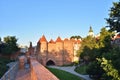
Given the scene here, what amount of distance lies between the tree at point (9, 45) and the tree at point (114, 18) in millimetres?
67790

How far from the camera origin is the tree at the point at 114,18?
26.3 m

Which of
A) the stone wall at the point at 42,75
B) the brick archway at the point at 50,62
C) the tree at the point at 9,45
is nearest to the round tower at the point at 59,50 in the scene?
the brick archway at the point at 50,62

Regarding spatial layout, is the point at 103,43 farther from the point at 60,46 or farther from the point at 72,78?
the point at 60,46

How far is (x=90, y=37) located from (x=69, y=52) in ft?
82.6

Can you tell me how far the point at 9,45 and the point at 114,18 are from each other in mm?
70878

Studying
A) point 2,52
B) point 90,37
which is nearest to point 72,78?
point 90,37

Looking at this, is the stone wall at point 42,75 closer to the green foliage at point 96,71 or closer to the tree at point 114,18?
the tree at point 114,18

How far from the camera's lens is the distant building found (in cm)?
8288

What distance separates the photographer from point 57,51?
84.1m

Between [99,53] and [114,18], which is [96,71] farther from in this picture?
[114,18]

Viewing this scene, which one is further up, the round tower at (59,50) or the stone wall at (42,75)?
the round tower at (59,50)

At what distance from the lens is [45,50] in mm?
83188

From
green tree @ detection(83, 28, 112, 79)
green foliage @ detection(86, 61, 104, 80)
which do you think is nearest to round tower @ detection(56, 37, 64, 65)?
green tree @ detection(83, 28, 112, 79)

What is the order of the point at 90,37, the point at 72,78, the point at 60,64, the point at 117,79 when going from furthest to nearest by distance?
1. the point at 60,64
2. the point at 90,37
3. the point at 72,78
4. the point at 117,79
